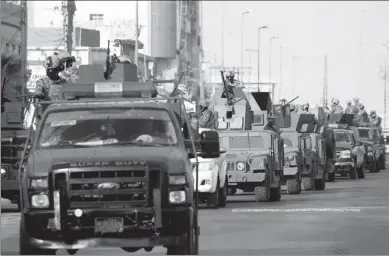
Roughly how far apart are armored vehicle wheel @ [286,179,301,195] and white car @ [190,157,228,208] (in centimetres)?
732

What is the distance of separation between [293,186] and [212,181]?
952cm

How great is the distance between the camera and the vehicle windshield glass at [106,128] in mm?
15891

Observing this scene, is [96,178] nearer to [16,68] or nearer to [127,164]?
[127,164]

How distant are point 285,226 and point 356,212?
4858mm

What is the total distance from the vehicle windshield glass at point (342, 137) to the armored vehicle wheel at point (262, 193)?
22.0 metres

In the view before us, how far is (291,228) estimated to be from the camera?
23.2 meters

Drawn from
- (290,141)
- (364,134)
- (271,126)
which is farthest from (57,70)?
(364,134)

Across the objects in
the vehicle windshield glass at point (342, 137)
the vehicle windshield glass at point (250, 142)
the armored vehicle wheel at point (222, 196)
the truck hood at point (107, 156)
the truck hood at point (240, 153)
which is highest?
the truck hood at point (107, 156)

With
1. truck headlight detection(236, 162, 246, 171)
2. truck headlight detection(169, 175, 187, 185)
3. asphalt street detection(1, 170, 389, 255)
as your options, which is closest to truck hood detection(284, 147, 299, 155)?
asphalt street detection(1, 170, 389, 255)

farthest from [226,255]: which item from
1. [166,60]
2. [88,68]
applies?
[166,60]

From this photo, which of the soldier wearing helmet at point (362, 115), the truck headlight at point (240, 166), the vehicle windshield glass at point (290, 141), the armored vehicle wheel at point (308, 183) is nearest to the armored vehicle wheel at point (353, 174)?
the armored vehicle wheel at point (308, 183)

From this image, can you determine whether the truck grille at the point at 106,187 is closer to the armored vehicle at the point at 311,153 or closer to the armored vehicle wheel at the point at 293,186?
the armored vehicle wheel at the point at 293,186

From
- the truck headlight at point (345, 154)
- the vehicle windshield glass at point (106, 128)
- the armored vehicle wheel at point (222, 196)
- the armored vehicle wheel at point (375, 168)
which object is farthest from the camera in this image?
the armored vehicle wheel at point (375, 168)

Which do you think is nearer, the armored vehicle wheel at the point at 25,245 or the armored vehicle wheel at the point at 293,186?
the armored vehicle wheel at the point at 25,245
